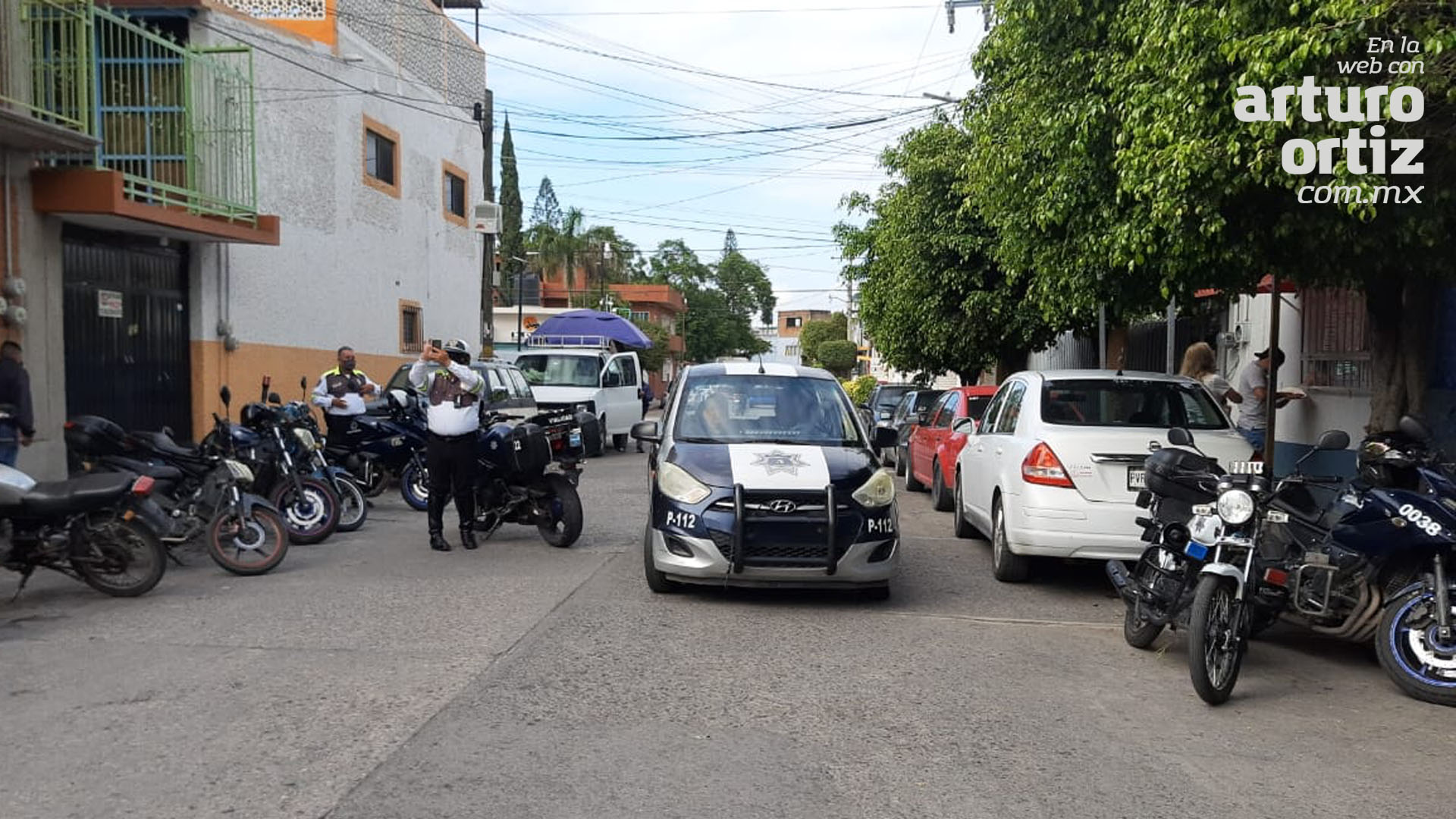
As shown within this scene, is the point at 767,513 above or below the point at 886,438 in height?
below

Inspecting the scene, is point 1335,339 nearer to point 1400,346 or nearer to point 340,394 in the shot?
point 1400,346

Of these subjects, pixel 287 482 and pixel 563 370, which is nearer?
pixel 287 482

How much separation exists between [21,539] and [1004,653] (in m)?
6.34

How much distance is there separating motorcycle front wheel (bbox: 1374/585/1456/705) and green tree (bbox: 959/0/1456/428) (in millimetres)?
2503

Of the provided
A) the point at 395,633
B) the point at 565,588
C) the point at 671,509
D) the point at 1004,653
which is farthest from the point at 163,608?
the point at 1004,653

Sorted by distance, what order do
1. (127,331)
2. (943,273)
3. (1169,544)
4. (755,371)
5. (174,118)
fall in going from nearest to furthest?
(1169,544) → (755,371) → (127,331) → (174,118) → (943,273)

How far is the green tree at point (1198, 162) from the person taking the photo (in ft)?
23.4

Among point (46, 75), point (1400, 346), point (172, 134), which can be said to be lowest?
point (1400, 346)

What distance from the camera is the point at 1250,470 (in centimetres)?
594

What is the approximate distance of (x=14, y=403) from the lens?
988cm

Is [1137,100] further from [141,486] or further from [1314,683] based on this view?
[141,486]

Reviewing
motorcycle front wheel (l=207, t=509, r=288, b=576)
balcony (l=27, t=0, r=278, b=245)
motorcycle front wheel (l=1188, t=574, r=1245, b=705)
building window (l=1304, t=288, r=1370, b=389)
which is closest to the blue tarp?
balcony (l=27, t=0, r=278, b=245)

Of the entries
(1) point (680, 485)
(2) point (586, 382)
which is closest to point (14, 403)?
(1) point (680, 485)

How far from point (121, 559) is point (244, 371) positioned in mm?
8516
